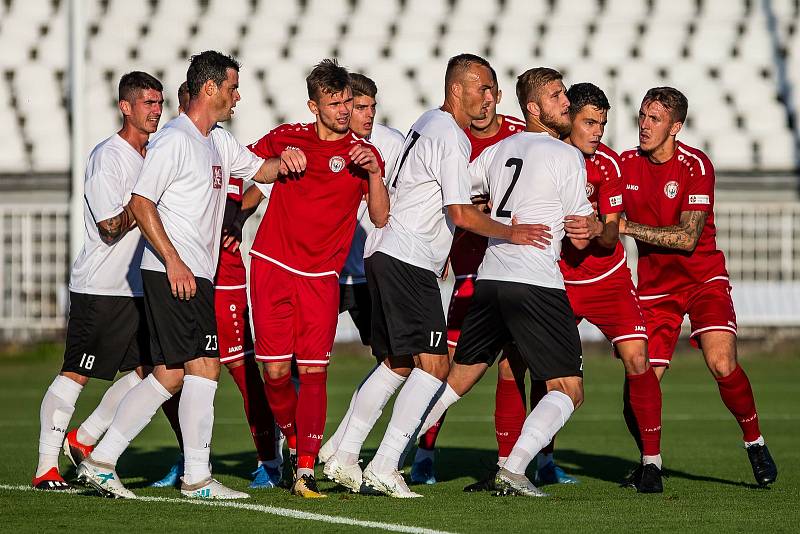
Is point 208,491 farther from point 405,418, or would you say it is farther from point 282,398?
point 405,418

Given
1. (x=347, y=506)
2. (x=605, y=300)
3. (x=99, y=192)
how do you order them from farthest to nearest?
(x=605, y=300), (x=99, y=192), (x=347, y=506)

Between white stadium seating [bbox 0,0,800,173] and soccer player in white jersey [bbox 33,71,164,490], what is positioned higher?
white stadium seating [bbox 0,0,800,173]

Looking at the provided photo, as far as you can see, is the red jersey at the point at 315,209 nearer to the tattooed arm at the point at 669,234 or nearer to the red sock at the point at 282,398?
the red sock at the point at 282,398

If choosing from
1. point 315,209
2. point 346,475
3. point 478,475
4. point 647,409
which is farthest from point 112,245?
point 647,409

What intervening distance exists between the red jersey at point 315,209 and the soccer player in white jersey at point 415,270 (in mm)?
238

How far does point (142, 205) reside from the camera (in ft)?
20.2

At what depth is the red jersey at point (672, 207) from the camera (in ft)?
23.9

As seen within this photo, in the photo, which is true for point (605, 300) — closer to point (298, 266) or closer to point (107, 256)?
point (298, 266)

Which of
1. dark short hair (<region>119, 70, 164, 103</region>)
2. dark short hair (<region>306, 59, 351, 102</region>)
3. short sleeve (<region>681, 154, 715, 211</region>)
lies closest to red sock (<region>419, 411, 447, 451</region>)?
short sleeve (<region>681, 154, 715, 211</region>)

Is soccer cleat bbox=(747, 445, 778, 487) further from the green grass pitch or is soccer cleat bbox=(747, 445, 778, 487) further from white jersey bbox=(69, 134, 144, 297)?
white jersey bbox=(69, 134, 144, 297)

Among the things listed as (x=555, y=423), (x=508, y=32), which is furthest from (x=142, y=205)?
(x=508, y=32)

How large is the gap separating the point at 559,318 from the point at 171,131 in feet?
6.84

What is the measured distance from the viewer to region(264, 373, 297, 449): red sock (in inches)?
279

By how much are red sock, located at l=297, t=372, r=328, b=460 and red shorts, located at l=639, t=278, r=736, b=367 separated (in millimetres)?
1937
